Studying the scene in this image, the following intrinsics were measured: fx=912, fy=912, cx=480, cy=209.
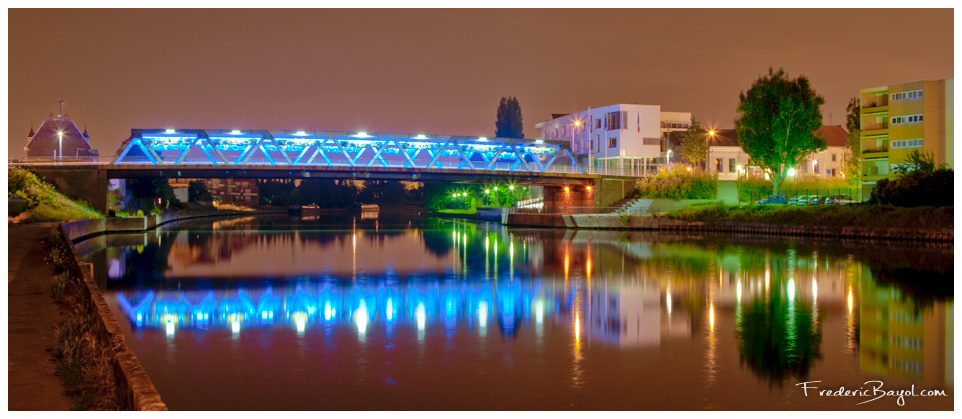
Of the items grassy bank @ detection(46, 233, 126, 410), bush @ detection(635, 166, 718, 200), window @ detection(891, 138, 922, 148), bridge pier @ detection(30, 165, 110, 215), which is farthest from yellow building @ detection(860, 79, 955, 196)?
grassy bank @ detection(46, 233, 126, 410)

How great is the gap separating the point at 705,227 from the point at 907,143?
71.0 feet

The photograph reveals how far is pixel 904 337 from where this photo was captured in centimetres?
1850

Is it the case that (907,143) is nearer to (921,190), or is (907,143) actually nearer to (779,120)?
(779,120)

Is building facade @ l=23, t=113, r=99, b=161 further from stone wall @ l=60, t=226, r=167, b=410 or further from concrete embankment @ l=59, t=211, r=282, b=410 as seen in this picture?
stone wall @ l=60, t=226, r=167, b=410

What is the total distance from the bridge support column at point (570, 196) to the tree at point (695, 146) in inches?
484

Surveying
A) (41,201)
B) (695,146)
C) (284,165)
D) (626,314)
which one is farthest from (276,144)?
(626,314)

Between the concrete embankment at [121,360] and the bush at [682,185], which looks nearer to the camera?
the concrete embankment at [121,360]

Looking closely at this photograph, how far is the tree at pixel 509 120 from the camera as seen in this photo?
4847 inches

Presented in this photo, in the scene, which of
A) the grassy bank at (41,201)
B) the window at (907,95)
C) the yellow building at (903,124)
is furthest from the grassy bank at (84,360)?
the window at (907,95)

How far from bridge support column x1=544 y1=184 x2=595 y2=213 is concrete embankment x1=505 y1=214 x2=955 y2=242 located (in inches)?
170

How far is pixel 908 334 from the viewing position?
18922mm

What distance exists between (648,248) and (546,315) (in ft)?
82.5

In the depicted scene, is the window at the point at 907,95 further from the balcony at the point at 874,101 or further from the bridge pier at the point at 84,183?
the bridge pier at the point at 84,183

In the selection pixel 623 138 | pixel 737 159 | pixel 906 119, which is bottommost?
pixel 737 159
